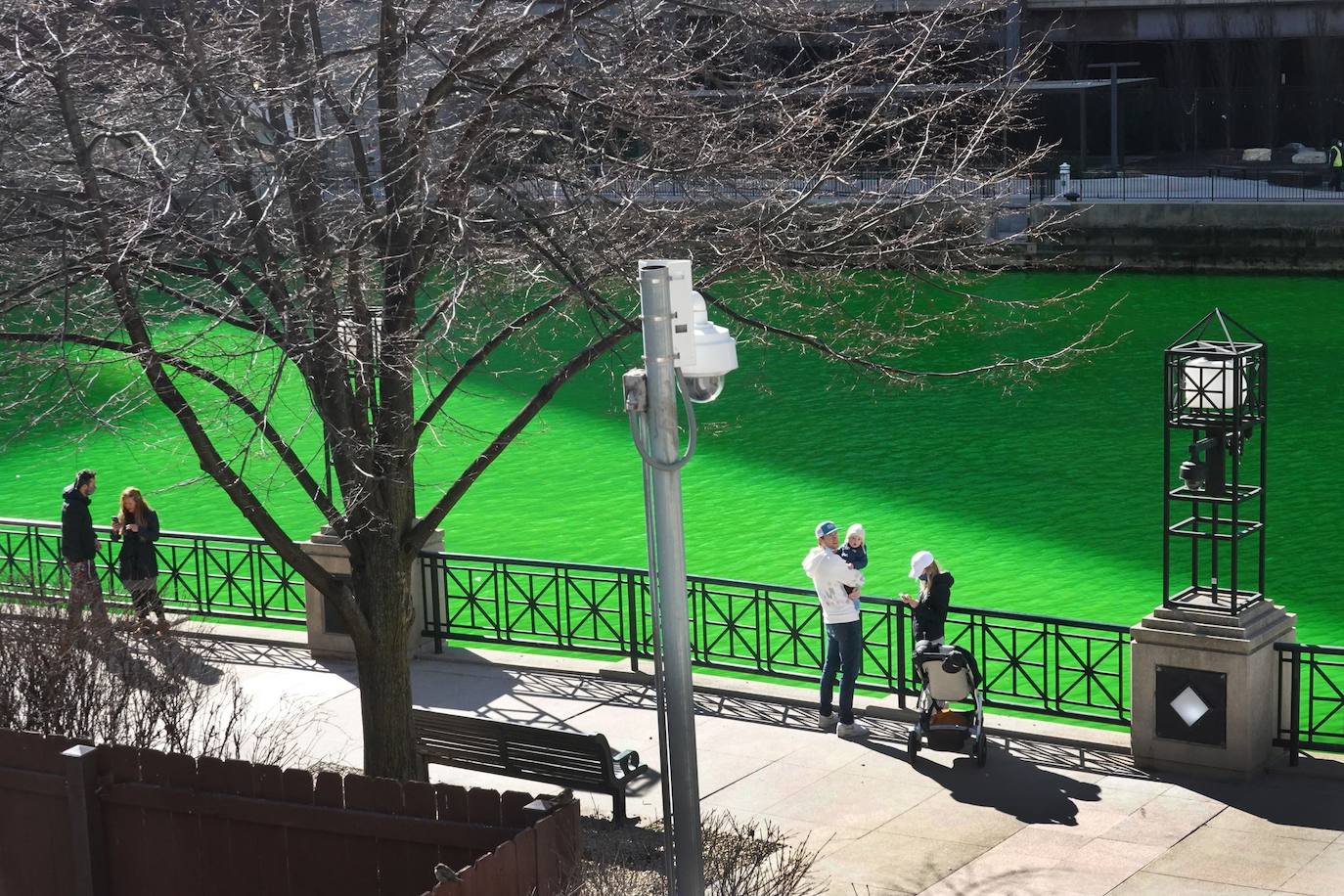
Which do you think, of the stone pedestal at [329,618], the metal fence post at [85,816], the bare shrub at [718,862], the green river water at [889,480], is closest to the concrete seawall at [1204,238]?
the green river water at [889,480]

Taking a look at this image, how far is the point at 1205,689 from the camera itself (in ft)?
39.4

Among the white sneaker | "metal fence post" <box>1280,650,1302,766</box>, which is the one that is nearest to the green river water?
the white sneaker

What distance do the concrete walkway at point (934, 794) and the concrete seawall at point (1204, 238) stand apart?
90.4 feet

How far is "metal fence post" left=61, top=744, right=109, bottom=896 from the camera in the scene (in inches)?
338

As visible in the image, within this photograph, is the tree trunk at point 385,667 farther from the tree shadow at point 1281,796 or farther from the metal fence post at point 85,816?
the tree shadow at point 1281,796

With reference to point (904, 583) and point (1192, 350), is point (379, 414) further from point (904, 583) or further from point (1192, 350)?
point (904, 583)

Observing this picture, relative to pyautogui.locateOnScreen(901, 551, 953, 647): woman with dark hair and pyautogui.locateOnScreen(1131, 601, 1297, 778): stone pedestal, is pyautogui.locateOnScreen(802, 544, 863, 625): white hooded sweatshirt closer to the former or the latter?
pyautogui.locateOnScreen(901, 551, 953, 647): woman with dark hair

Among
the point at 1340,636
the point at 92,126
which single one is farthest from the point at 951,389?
the point at 92,126

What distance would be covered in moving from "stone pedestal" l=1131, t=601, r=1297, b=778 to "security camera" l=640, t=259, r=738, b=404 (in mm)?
6040

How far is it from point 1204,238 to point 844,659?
3174 centimetres

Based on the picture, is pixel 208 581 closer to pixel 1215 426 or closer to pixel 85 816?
pixel 85 816

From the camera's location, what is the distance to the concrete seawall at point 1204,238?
40031 mm

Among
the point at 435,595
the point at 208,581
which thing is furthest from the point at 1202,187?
the point at 435,595

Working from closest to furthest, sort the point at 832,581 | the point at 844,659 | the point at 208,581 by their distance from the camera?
the point at 832,581
the point at 844,659
the point at 208,581
